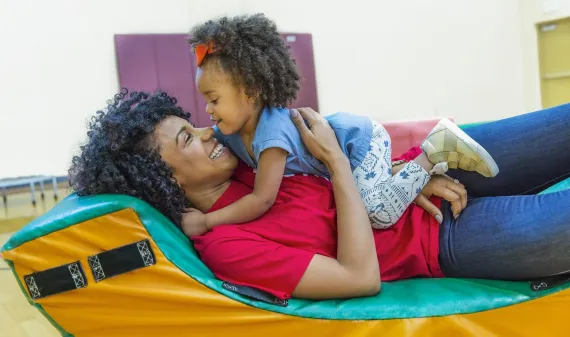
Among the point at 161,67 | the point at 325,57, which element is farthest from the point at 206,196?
the point at 325,57

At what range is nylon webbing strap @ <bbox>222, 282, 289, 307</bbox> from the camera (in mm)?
1250

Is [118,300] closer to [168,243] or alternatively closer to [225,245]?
[168,243]

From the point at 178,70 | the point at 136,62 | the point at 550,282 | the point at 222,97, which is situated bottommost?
the point at 550,282

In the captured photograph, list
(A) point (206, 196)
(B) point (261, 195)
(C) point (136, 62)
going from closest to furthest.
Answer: (B) point (261, 195) < (A) point (206, 196) < (C) point (136, 62)

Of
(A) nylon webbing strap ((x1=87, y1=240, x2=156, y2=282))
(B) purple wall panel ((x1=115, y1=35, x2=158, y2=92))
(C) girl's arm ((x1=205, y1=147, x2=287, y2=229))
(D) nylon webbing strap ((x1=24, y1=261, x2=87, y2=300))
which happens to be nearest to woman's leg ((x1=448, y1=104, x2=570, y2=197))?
(C) girl's arm ((x1=205, y1=147, x2=287, y2=229))

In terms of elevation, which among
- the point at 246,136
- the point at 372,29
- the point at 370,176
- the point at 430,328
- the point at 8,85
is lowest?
the point at 430,328

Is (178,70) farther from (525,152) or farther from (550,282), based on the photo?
(550,282)

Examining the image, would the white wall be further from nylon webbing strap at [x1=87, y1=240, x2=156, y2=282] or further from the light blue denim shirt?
nylon webbing strap at [x1=87, y1=240, x2=156, y2=282]

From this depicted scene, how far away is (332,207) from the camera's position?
151cm

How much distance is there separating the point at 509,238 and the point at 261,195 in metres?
0.67

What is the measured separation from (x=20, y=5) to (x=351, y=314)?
4.66 metres

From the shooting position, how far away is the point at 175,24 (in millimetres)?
5281

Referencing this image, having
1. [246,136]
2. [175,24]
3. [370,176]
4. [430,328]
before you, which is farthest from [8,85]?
[430,328]

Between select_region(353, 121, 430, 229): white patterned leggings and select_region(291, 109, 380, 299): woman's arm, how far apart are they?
0.08 m
